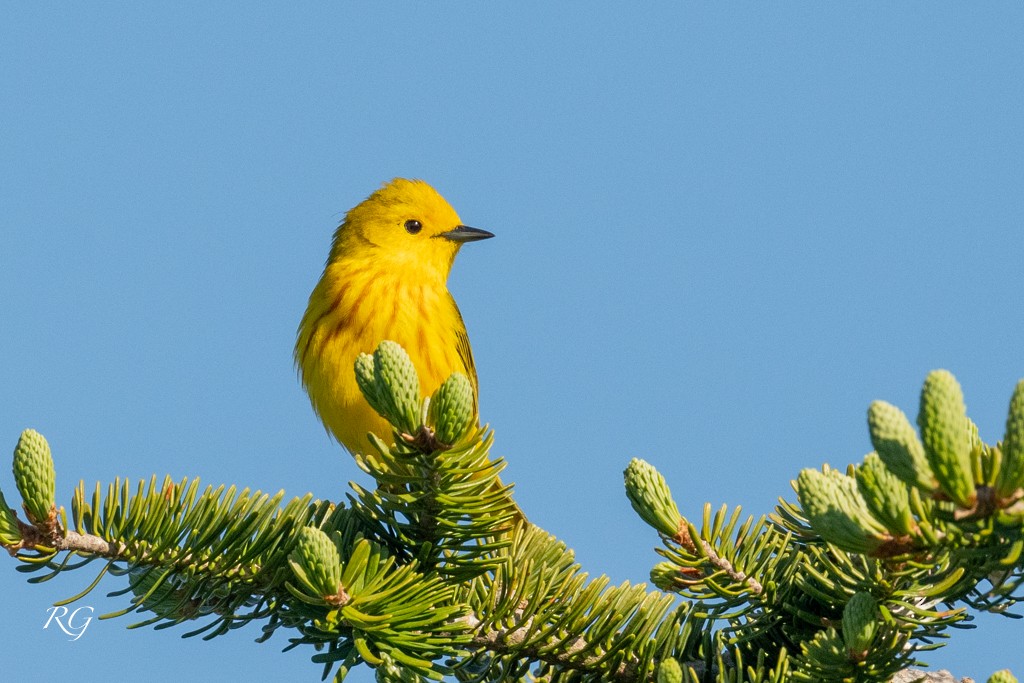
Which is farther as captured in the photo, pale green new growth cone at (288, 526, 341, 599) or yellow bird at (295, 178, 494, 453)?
Answer: yellow bird at (295, 178, 494, 453)

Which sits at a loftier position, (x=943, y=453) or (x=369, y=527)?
(x=369, y=527)

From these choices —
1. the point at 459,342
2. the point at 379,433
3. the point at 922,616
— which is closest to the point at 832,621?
the point at 922,616

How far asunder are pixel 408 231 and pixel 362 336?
1.34 meters

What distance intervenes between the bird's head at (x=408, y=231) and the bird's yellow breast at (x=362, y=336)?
0.33 meters

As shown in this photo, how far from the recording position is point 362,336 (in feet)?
19.3

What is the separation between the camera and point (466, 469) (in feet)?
7.75

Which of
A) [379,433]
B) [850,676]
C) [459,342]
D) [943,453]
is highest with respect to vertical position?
[459,342]

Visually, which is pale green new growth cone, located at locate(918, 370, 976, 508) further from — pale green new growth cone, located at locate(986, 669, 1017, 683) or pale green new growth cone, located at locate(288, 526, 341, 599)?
pale green new growth cone, located at locate(288, 526, 341, 599)

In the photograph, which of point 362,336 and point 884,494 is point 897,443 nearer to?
point 884,494

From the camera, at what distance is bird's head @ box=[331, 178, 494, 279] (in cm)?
690

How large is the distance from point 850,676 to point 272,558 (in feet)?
4.21

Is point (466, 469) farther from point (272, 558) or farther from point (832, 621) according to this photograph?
point (832, 621)

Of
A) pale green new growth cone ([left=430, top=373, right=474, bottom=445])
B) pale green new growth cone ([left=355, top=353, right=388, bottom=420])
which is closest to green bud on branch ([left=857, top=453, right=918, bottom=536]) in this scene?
pale green new growth cone ([left=430, top=373, right=474, bottom=445])

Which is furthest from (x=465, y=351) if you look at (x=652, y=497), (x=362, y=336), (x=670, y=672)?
(x=670, y=672)
